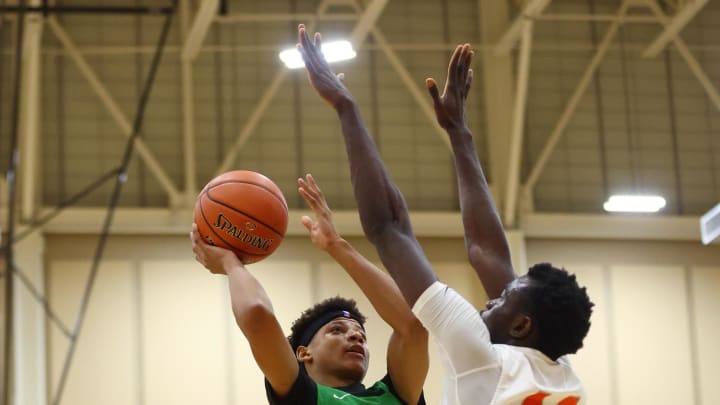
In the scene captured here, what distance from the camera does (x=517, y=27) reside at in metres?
16.5

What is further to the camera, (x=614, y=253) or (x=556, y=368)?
(x=614, y=253)

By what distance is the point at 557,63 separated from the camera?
58.0 ft

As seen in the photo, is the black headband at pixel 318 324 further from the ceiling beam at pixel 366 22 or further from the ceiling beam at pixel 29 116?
the ceiling beam at pixel 29 116

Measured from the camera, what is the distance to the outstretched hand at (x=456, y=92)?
453 centimetres

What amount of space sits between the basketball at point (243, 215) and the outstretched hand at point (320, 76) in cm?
89

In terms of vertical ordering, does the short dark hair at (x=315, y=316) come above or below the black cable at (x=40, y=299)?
below

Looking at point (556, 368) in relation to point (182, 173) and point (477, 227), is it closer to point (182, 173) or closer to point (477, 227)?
point (477, 227)

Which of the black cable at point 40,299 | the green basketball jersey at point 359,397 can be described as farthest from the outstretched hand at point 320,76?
the black cable at point 40,299

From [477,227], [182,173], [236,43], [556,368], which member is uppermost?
[236,43]

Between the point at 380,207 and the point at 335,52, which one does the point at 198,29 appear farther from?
the point at 380,207

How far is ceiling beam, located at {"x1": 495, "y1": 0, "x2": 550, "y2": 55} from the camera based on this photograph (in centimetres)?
1564

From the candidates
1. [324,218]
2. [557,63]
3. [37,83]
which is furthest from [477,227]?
[557,63]

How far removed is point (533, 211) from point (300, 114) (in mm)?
3422

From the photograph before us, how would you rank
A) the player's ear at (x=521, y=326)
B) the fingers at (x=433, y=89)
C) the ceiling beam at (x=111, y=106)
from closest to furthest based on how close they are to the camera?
the player's ear at (x=521, y=326) < the fingers at (x=433, y=89) < the ceiling beam at (x=111, y=106)
